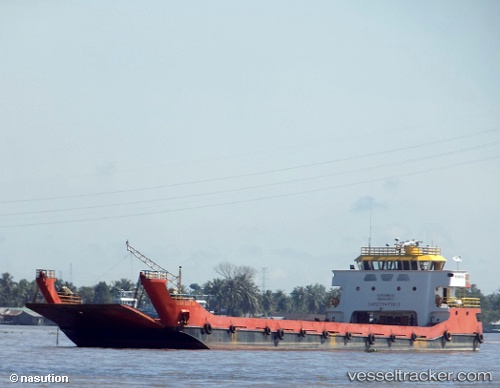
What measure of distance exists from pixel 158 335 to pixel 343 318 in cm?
1645

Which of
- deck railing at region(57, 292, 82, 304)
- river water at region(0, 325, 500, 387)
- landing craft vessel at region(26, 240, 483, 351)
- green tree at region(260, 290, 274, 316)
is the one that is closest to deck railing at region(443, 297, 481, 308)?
landing craft vessel at region(26, 240, 483, 351)

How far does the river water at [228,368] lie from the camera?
41869mm

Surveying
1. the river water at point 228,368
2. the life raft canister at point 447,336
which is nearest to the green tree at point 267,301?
the life raft canister at point 447,336

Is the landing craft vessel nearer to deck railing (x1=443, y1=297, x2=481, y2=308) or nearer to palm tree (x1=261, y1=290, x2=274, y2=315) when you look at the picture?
deck railing (x1=443, y1=297, x2=481, y2=308)

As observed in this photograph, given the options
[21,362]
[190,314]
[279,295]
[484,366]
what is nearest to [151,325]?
[190,314]

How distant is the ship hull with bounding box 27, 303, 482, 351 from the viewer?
5556cm

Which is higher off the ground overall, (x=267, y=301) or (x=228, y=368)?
(x=267, y=301)

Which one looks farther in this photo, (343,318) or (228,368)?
(343,318)

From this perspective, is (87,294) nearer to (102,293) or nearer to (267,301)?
(102,293)

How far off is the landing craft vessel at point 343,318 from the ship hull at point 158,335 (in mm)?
45

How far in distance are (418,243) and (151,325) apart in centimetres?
1942

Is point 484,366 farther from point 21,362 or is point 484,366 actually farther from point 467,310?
point 21,362

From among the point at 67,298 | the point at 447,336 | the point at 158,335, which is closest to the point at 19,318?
the point at 447,336

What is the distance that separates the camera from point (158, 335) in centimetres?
5597
